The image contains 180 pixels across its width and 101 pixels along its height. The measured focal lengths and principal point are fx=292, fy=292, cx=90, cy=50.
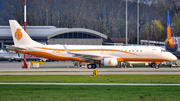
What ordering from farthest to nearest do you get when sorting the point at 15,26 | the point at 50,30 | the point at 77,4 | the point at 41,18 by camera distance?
the point at 77,4
the point at 41,18
the point at 50,30
the point at 15,26

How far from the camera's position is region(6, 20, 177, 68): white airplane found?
47.1 metres

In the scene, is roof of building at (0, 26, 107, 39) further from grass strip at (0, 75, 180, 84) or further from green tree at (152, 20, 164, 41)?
grass strip at (0, 75, 180, 84)

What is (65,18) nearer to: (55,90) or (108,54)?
(108,54)

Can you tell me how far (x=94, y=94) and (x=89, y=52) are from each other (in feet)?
92.9

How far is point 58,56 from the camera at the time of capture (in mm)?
48062

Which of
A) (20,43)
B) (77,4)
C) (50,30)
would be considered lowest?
(20,43)

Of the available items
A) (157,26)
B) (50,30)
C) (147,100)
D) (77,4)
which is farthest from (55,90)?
(77,4)

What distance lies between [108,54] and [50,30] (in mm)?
Result: 38425

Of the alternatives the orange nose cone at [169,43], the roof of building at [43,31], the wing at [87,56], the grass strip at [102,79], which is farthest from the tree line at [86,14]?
the grass strip at [102,79]

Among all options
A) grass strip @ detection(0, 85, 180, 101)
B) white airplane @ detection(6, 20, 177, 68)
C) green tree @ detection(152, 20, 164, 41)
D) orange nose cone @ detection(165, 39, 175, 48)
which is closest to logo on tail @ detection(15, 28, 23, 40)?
white airplane @ detection(6, 20, 177, 68)

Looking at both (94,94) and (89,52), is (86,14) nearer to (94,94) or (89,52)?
(89,52)

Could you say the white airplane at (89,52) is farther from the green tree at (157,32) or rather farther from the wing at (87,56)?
the green tree at (157,32)

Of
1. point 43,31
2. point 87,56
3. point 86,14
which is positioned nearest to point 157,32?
point 43,31

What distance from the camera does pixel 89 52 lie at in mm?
47906
